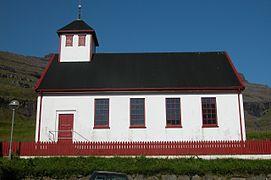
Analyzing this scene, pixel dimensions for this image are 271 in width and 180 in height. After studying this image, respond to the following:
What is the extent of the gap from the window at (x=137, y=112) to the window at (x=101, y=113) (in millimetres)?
1864

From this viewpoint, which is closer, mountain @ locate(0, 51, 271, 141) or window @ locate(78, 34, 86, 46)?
window @ locate(78, 34, 86, 46)

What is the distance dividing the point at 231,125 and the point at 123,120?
7932mm

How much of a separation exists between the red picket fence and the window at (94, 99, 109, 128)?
11.2 ft

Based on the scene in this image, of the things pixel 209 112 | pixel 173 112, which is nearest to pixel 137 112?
pixel 173 112

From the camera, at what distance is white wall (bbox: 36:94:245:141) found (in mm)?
22609

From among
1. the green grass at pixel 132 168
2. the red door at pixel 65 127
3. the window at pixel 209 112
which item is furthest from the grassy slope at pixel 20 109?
the window at pixel 209 112

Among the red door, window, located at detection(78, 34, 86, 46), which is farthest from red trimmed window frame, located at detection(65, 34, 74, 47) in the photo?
the red door

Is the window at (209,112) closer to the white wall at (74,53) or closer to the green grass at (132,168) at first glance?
the green grass at (132,168)

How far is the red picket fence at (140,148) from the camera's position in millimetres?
19312

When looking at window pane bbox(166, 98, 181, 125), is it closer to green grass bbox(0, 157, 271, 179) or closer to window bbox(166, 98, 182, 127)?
window bbox(166, 98, 182, 127)

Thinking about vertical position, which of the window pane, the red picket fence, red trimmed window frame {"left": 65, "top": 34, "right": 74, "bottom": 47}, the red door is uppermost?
red trimmed window frame {"left": 65, "top": 34, "right": 74, "bottom": 47}

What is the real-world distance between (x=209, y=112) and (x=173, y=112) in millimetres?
2676

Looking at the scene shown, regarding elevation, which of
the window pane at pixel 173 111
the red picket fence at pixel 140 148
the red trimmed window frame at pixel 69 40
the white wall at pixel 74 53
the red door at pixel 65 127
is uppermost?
the red trimmed window frame at pixel 69 40

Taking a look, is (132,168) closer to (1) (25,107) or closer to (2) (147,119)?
(2) (147,119)
